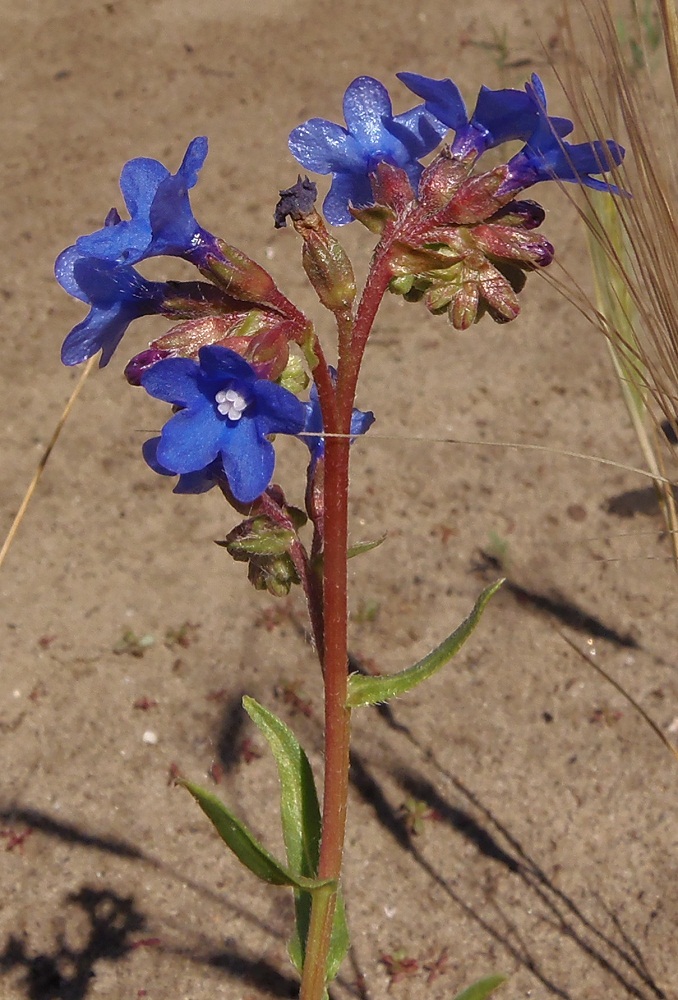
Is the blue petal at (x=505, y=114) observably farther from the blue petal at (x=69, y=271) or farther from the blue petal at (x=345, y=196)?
the blue petal at (x=69, y=271)

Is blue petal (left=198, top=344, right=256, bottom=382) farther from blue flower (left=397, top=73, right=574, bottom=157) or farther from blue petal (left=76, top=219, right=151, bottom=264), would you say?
blue flower (left=397, top=73, right=574, bottom=157)

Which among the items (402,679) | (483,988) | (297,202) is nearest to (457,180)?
(297,202)

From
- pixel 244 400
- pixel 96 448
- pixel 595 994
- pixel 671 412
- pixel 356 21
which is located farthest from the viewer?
pixel 356 21

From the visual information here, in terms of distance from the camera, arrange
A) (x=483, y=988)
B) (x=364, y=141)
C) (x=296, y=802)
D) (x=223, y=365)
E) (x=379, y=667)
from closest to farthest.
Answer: (x=223, y=365), (x=364, y=141), (x=483, y=988), (x=296, y=802), (x=379, y=667)

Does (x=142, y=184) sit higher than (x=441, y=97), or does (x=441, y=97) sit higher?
(x=441, y=97)

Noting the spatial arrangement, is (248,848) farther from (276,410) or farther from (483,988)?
(276,410)

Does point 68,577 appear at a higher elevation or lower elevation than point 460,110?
lower

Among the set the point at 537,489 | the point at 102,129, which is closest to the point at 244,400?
the point at 537,489

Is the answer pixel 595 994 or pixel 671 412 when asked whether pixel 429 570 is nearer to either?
pixel 595 994
